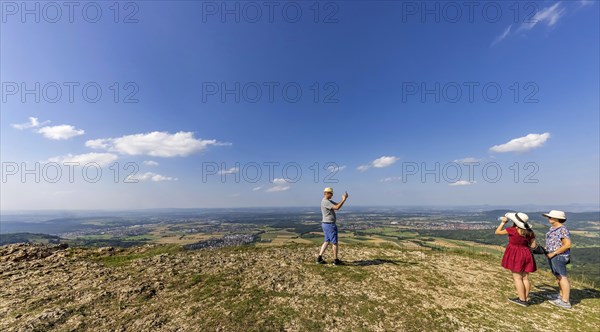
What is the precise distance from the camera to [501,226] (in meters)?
7.50

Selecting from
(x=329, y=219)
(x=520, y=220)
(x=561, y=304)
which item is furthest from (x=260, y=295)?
(x=561, y=304)

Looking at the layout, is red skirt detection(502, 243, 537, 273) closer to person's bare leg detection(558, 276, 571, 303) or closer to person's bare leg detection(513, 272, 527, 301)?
person's bare leg detection(513, 272, 527, 301)

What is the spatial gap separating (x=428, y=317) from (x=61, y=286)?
1034 centimetres

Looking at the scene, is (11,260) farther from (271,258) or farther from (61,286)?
(271,258)

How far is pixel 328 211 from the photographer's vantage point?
32.5 feet

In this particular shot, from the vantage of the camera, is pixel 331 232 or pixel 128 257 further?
pixel 128 257

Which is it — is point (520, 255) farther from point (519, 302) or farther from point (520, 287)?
point (519, 302)

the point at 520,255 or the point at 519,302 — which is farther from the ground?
the point at 520,255

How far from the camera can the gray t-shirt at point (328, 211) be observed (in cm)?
980

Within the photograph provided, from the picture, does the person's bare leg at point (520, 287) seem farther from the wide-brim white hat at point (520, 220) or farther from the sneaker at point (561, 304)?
the wide-brim white hat at point (520, 220)

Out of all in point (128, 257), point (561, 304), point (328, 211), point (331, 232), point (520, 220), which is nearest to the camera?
point (561, 304)

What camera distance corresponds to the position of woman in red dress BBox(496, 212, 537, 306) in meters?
6.82

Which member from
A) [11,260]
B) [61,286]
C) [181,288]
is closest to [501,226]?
[181,288]

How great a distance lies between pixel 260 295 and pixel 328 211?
4.17 meters
